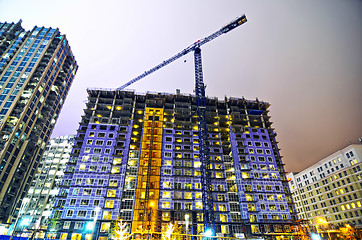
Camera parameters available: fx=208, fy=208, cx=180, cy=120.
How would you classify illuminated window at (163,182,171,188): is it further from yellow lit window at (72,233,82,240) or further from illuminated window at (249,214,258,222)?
illuminated window at (249,214,258,222)

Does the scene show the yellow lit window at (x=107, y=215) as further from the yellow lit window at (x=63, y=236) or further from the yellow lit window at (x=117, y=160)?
the yellow lit window at (x=117, y=160)

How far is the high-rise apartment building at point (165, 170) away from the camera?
68.0m

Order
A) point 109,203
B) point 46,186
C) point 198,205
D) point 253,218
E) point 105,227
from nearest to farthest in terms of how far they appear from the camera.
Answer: point 105,227 < point 109,203 < point 253,218 < point 198,205 < point 46,186

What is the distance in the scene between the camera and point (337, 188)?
9781cm

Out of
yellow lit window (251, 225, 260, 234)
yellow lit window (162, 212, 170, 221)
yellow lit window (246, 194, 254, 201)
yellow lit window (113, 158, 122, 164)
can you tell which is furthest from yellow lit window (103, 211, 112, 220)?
yellow lit window (246, 194, 254, 201)

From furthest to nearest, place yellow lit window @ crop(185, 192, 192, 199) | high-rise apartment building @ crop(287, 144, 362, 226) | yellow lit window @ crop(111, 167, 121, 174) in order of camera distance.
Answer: high-rise apartment building @ crop(287, 144, 362, 226) < yellow lit window @ crop(111, 167, 121, 174) < yellow lit window @ crop(185, 192, 192, 199)

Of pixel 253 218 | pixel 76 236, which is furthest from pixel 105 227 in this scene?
pixel 253 218

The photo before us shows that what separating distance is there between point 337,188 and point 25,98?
147m

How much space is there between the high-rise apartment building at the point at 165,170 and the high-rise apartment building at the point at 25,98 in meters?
26.1

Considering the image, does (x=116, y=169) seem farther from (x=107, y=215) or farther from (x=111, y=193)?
(x=107, y=215)

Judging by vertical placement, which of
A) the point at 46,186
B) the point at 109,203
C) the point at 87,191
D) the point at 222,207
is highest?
the point at 46,186

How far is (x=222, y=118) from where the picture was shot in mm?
97500

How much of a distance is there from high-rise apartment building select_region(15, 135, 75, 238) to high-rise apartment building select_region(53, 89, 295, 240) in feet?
135

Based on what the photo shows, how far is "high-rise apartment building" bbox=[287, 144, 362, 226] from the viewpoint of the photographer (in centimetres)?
8844
